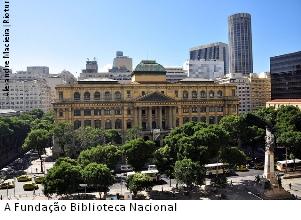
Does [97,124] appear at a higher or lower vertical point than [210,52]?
lower

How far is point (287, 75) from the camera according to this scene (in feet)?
204

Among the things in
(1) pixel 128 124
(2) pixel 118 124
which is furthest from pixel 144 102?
(2) pixel 118 124

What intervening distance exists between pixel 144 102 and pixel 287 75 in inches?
868

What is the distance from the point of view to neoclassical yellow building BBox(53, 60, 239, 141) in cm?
5730

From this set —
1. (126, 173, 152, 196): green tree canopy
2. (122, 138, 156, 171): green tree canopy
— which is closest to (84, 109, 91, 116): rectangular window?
(122, 138, 156, 171): green tree canopy

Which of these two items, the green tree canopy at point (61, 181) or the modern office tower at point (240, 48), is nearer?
the green tree canopy at point (61, 181)

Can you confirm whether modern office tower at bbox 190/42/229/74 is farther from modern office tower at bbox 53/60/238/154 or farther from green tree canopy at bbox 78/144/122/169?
green tree canopy at bbox 78/144/122/169

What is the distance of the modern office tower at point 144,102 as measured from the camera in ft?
188

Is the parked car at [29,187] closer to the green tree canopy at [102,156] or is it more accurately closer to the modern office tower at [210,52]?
the green tree canopy at [102,156]

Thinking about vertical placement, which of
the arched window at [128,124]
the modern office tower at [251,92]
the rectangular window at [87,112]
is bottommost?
the arched window at [128,124]

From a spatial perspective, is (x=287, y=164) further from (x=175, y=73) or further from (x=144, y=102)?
(x=175, y=73)

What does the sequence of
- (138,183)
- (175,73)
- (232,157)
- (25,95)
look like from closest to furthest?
1. (138,183)
2. (232,157)
3. (25,95)
4. (175,73)

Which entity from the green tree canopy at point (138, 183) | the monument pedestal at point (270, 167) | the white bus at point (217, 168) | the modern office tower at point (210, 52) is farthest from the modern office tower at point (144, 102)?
the modern office tower at point (210, 52)
